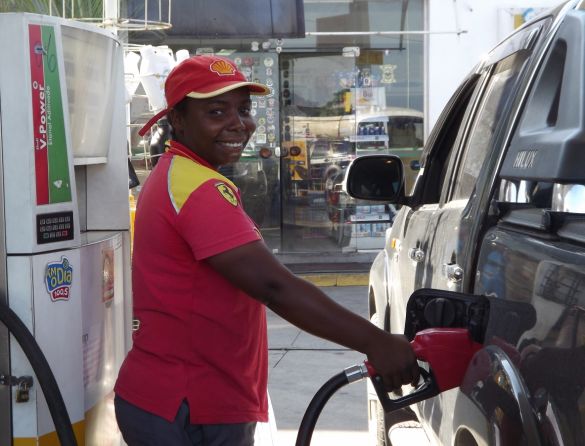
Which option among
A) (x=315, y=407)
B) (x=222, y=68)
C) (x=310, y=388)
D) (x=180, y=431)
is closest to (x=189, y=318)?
(x=180, y=431)

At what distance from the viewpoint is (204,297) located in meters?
2.61

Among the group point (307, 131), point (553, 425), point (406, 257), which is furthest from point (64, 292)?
point (307, 131)

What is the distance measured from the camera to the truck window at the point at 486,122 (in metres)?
3.11

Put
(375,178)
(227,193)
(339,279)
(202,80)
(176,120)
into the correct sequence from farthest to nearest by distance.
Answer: (339,279)
(375,178)
(176,120)
(202,80)
(227,193)

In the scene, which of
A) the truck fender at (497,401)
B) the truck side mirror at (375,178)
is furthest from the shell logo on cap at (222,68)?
the truck side mirror at (375,178)

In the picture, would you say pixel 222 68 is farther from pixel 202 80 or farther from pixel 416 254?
pixel 416 254

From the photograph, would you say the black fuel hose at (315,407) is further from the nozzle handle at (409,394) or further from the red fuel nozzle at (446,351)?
the red fuel nozzle at (446,351)

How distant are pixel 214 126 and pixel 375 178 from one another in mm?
1580

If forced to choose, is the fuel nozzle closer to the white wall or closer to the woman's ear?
the woman's ear

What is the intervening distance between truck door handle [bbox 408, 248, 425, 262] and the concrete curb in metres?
7.96

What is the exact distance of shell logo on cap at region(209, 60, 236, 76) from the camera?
273 centimetres

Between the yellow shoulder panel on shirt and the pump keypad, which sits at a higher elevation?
the yellow shoulder panel on shirt

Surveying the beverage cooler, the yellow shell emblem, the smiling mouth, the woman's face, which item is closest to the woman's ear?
the woman's face

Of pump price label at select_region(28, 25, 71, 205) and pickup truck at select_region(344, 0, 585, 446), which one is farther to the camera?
pump price label at select_region(28, 25, 71, 205)
